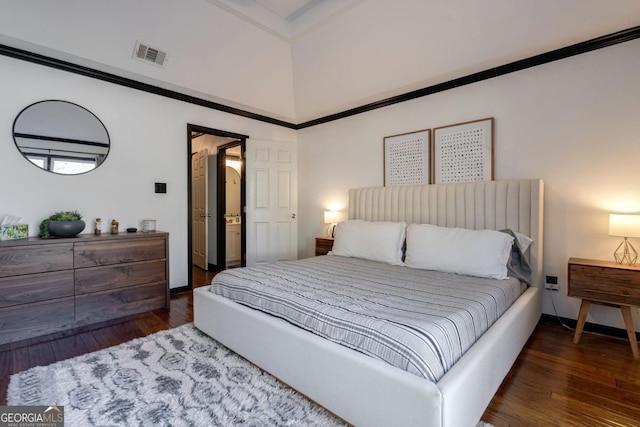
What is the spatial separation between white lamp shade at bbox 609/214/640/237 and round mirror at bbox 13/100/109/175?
15.4ft

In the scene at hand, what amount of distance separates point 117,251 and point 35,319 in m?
0.76

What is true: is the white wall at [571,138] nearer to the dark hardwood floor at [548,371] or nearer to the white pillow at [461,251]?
the dark hardwood floor at [548,371]

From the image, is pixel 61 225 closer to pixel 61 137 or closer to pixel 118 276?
pixel 118 276

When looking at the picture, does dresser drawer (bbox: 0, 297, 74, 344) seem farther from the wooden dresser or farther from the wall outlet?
the wall outlet

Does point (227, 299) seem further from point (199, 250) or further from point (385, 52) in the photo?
point (199, 250)

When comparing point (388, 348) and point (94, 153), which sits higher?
point (94, 153)

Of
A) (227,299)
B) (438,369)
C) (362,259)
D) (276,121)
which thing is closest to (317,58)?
(276,121)

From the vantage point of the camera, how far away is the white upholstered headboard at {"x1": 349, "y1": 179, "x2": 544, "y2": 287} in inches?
108

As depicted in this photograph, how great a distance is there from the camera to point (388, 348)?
137 centimetres

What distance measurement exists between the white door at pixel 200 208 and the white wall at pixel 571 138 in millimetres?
3727

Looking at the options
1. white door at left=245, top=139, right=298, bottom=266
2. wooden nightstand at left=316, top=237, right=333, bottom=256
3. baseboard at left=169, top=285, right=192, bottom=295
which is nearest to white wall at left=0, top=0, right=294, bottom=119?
white door at left=245, top=139, right=298, bottom=266

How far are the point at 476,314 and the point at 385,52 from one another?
2823mm

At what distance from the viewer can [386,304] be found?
68.1 inches

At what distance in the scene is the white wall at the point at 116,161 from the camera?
273cm
